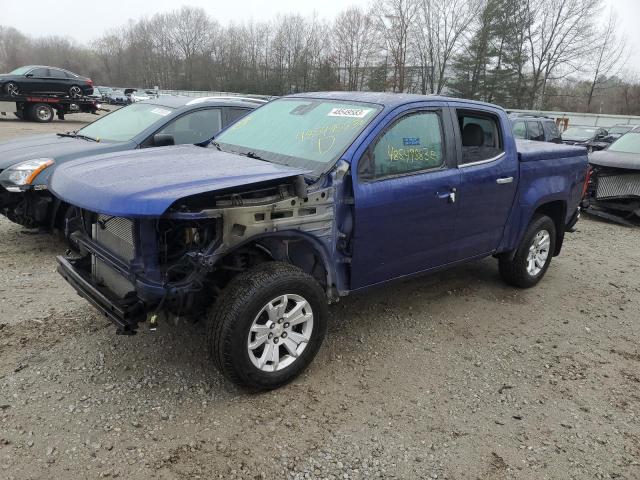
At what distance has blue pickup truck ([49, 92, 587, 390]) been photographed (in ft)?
9.50

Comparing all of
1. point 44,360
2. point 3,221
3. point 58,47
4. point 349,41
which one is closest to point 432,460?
point 44,360

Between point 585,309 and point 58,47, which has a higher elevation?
point 58,47

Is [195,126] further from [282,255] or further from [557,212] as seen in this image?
[557,212]

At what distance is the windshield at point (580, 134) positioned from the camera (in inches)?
739

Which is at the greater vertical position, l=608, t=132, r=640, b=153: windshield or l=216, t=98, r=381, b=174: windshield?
l=216, t=98, r=381, b=174: windshield

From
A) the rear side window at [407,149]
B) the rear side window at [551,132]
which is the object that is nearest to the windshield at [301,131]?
the rear side window at [407,149]

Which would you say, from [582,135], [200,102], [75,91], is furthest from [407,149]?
[75,91]

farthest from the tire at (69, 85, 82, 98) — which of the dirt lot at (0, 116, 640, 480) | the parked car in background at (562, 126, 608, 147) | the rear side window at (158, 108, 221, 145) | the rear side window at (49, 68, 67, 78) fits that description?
the parked car in background at (562, 126, 608, 147)

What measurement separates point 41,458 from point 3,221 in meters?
5.07

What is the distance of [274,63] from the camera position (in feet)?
227

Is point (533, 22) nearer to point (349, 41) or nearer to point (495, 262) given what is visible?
point (349, 41)

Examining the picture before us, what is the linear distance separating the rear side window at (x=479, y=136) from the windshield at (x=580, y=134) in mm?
16484

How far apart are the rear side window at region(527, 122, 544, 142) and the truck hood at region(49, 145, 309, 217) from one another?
39.7 feet

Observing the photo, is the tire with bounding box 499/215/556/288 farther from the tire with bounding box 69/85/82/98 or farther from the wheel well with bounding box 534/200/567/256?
the tire with bounding box 69/85/82/98
